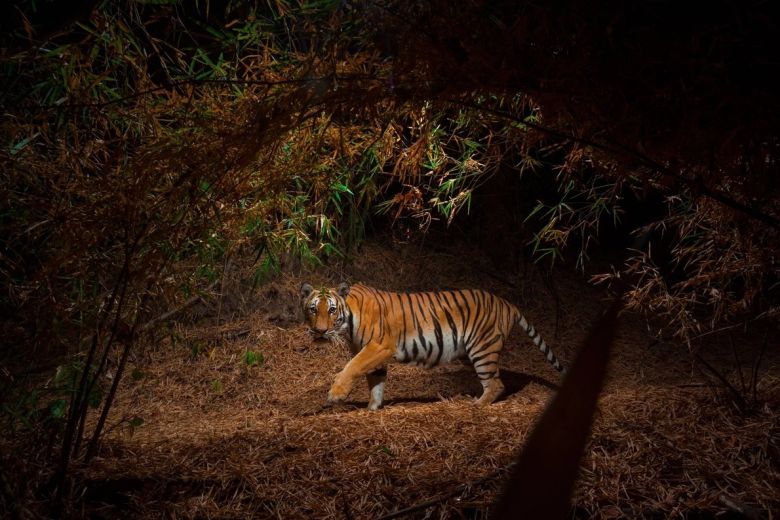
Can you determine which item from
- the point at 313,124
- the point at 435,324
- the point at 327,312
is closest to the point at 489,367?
the point at 435,324

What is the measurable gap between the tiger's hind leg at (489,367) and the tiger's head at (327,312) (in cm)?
112

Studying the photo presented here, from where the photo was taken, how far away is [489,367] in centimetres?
454

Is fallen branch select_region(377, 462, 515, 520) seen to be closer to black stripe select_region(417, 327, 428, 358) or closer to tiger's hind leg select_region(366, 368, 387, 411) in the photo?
tiger's hind leg select_region(366, 368, 387, 411)

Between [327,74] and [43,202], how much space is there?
3.98ft

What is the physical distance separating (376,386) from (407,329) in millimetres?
533

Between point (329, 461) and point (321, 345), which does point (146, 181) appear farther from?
point (321, 345)

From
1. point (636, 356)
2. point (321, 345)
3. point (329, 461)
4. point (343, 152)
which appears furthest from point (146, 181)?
point (636, 356)

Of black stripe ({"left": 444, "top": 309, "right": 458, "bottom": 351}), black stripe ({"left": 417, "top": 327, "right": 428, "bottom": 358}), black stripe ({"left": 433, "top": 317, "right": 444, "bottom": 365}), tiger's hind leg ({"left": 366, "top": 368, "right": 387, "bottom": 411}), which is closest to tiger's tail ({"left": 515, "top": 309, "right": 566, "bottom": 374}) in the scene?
black stripe ({"left": 444, "top": 309, "right": 458, "bottom": 351})

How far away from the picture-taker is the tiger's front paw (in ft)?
13.3

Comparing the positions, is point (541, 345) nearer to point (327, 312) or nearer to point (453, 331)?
point (453, 331)

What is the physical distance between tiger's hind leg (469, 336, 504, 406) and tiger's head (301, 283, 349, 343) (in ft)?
3.67

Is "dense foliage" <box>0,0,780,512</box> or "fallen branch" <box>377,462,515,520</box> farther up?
"dense foliage" <box>0,0,780,512</box>

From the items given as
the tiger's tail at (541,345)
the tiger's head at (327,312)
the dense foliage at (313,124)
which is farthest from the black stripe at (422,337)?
the dense foliage at (313,124)

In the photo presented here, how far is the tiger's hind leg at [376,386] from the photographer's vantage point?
4.30 metres
